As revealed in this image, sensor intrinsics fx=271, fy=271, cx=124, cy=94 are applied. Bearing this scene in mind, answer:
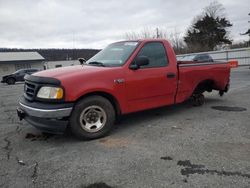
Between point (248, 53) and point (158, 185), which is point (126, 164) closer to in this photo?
point (158, 185)

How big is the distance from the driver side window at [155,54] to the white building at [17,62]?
160ft

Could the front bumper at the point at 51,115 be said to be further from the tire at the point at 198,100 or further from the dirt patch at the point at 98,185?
the tire at the point at 198,100

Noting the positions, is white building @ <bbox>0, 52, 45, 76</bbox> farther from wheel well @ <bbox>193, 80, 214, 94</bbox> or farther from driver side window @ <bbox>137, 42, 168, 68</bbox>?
driver side window @ <bbox>137, 42, 168, 68</bbox>

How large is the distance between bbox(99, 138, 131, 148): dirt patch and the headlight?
108 cm

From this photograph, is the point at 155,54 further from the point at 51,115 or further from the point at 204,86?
the point at 51,115

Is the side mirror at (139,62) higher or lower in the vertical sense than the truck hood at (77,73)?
higher

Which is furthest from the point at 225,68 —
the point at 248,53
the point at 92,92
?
the point at 248,53

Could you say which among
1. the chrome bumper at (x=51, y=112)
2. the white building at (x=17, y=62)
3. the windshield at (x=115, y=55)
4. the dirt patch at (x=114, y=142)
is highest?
the white building at (x=17, y=62)

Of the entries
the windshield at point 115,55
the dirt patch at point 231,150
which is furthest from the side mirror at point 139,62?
the dirt patch at point 231,150

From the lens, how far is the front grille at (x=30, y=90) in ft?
15.6

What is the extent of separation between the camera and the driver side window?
5738 millimetres

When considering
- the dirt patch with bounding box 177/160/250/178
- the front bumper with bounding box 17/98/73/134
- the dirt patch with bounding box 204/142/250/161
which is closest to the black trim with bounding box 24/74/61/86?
the front bumper with bounding box 17/98/73/134

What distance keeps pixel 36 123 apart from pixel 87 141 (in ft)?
3.04

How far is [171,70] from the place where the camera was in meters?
5.98
